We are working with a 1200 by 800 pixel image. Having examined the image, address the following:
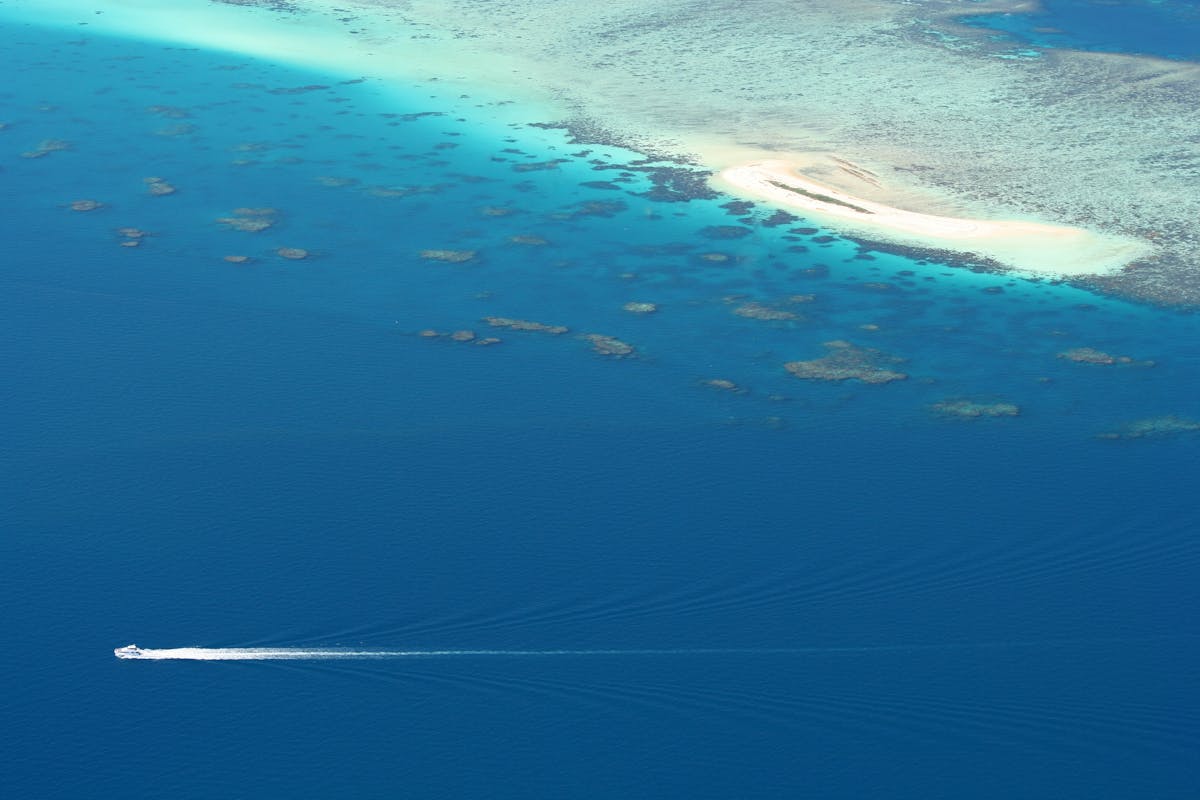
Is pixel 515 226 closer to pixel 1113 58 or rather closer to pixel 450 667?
pixel 450 667

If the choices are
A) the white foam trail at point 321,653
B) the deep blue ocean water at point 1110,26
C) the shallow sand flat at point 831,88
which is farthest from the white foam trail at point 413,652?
the deep blue ocean water at point 1110,26

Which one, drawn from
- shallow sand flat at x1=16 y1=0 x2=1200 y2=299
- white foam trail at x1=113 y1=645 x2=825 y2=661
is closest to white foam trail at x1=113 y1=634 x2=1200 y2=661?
white foam trail at x1=113 y1=645 x2=825 y2=661

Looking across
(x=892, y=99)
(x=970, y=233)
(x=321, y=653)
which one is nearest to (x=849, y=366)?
(x=970, y=233)

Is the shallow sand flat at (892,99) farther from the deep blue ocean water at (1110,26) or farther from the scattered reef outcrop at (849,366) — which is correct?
the scattered reef outcrop at (849,366)

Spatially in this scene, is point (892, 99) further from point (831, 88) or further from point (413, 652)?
point (413, 652)

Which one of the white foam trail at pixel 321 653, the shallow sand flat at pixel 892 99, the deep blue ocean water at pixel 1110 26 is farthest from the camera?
the deep blue ocean water at pixel 1110 26
